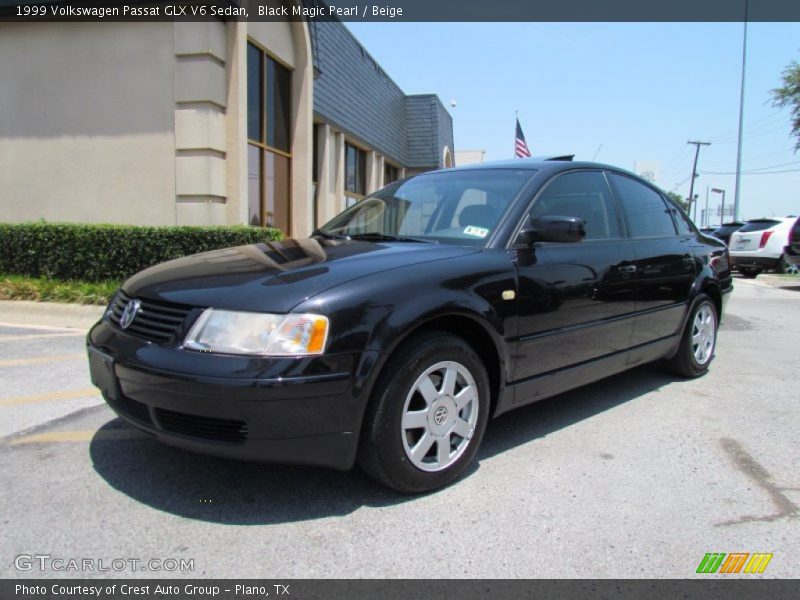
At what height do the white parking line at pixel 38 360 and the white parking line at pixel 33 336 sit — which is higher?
the white parking line at pixel 33 336

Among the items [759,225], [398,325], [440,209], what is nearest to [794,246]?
[759,225]

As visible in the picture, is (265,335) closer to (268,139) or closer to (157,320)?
(157,320)

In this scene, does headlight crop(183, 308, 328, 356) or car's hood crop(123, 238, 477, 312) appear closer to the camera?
headlight crop(183, 308, 328, 356)

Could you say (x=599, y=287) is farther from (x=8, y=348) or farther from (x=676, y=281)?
(x=8, y=348)

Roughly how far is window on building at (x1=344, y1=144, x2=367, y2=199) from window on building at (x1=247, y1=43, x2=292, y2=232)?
4.78m

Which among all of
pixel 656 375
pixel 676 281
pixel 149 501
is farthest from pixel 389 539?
pixel 656 375

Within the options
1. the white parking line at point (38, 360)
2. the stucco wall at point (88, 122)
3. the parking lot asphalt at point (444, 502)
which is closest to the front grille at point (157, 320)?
the parking lot asphalt at point (444, 502)

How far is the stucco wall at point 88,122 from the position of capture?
8719 mm

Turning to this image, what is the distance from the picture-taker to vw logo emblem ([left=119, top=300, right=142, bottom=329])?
274 centimetres

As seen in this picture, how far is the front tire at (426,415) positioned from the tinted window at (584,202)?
1.11 meters

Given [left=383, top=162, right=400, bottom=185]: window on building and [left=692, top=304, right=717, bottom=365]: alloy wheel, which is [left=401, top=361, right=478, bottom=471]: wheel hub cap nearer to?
[left=692, top=304, right=717, bottom=365]: alloy wheel

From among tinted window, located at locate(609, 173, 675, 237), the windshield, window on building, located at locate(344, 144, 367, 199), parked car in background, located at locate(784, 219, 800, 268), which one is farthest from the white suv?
the windshield

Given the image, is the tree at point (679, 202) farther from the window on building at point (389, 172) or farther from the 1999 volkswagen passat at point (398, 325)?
the window on building at point (389, 172)

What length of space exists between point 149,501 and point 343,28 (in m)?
14.4
